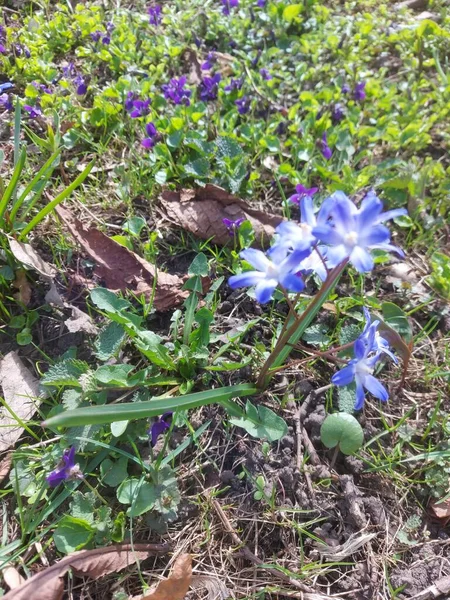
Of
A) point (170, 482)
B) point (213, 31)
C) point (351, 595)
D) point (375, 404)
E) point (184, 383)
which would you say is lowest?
point (351, 595)

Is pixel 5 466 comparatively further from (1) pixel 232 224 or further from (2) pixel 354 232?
(2) pixel 354 232

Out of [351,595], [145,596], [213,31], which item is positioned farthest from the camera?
[213,31]

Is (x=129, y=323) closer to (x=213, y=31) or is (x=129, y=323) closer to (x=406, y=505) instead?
(x=406, y=505)

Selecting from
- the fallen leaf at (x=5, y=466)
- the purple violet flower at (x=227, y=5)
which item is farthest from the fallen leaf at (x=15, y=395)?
the purple violet flower at (x=227, y=5)

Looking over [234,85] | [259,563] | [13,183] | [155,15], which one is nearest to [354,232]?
[259,563]

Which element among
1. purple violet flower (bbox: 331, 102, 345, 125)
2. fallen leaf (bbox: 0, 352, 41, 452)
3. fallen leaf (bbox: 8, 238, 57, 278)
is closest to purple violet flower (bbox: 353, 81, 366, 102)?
purple violet flower (bbox: 331, 102, 345, 125)

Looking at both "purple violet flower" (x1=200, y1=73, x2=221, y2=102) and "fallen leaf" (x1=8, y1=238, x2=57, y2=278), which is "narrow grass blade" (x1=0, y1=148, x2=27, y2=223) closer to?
"fallen leaf" (x1=8, y1=238, x2=57, y2=278)

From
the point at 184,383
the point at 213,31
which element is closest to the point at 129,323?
the point at 184,383
